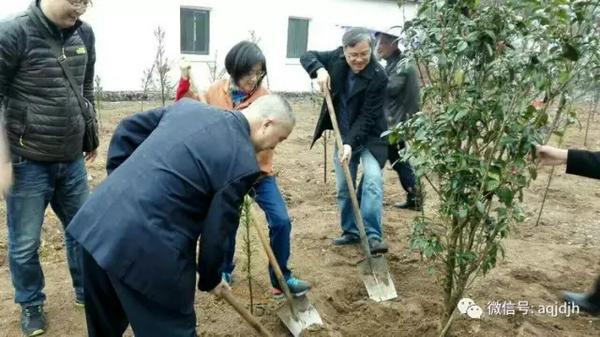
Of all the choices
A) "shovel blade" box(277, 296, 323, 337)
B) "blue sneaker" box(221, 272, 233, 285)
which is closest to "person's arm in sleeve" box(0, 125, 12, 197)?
"blue sneaker" box(221, 272, 233, 285)

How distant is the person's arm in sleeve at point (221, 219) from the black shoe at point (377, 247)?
2125 mm

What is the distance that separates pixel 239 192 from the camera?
1.93 m

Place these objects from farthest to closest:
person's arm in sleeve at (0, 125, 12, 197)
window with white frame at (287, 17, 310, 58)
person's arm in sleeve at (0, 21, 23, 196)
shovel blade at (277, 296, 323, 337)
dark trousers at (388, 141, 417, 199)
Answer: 1. window with white frame at (287, 17, 310, 58)
2. dark trousers at (388, 141, 417, 199)
3. shovel blade at (277, 296, 323, 337)
4. person's arm in sleeve at (0, 21, 23, 196)
5. person's arm in sleeve at (0, 125, 12, 197)

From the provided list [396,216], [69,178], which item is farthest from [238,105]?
[396,216]

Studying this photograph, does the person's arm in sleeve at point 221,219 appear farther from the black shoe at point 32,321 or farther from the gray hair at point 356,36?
the gray hair at point 356,36

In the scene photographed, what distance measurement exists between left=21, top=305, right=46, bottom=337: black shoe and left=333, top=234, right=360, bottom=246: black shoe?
2219 mm

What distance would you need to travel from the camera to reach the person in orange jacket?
3.06m

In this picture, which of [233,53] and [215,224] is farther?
[233,53]

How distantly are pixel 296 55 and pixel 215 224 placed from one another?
11.5m

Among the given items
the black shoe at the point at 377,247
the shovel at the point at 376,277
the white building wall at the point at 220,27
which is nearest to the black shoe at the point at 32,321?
the shovel at the point at 376,277

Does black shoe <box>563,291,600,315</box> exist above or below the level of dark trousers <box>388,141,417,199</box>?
below

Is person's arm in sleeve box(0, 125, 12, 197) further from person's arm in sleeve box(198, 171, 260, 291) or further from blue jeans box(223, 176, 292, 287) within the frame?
blue jeans box(223, 176, 292, 287)

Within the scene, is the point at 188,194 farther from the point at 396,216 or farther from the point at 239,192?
the point at 396,216

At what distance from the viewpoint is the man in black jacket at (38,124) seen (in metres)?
2.56
